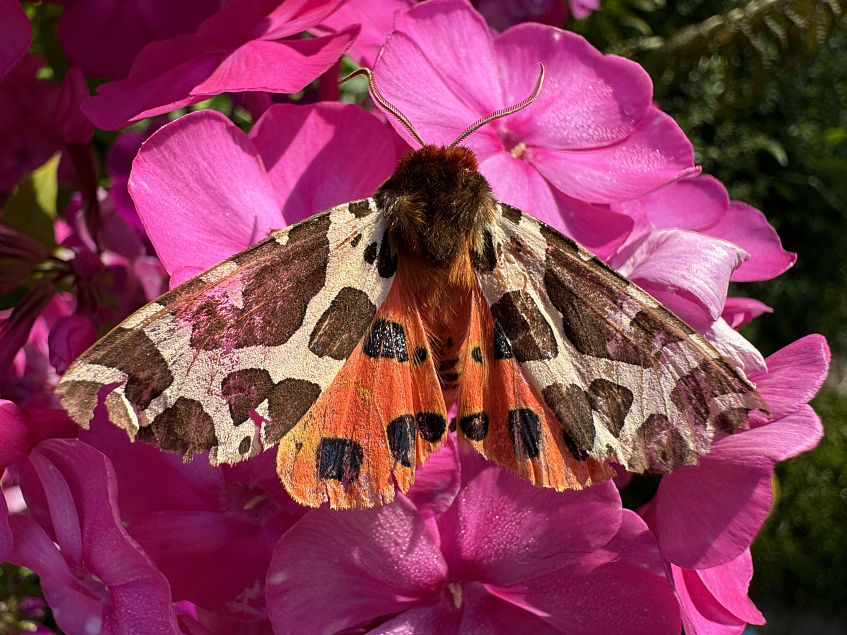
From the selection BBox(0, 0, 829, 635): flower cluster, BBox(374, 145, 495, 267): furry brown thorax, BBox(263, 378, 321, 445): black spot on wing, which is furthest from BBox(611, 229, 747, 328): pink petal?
BBox(263, 378, 321, 445): black spot on wing

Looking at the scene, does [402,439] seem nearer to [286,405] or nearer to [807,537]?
[286,405]

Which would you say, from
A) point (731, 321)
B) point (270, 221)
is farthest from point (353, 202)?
point (731, 321)

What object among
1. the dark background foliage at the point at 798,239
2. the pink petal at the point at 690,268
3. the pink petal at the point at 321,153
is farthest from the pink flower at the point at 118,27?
the dark background foliage at the point at 798,239

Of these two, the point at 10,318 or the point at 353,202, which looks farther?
the point at 10,318

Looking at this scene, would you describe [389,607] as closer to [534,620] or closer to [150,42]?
[534,620]

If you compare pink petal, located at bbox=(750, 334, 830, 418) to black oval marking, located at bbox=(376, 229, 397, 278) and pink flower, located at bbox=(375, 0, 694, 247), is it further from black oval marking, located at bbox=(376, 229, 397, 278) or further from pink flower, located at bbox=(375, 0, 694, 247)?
black oval marking, located at bbox=(376, 229, 397, 278)

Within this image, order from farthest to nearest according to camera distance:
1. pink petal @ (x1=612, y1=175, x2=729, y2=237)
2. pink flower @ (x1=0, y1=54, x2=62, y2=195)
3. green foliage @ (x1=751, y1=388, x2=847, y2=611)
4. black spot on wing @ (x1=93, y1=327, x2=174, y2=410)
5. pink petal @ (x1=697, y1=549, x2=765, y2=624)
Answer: green foliage @ (x1=751, y1=388, x2=847, y2=611)
pink flower @ (x1=0, y1=54, x2=62, y2=195)
pink petal @ (x1=612, y1=175, x2=729, y2=237)
pink petal @ (x1=697, y1=549, x2=765, y2=624)
black spot on wing @ (x1=93, y1=327, x2=174, y2=410)

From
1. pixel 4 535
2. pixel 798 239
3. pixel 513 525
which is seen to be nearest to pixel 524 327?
pixel 513 525

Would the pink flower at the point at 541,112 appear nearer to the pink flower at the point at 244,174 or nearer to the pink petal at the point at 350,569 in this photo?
the pink flower at the point at 244,174
